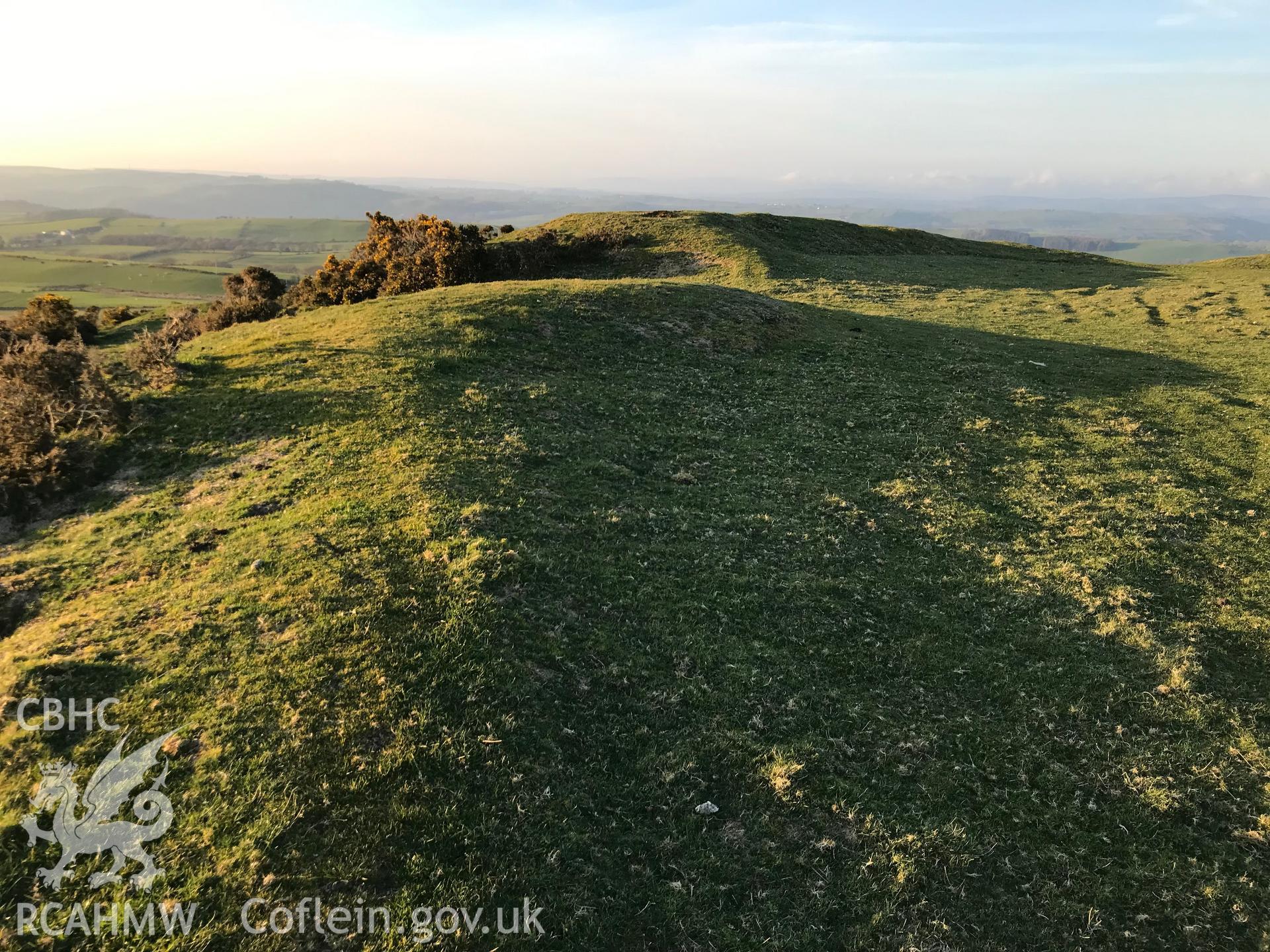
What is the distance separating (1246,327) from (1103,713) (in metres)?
47.7

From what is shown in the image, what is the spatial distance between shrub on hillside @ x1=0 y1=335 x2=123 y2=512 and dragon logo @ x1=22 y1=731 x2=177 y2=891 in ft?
41.1

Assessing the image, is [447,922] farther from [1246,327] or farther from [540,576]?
[1246,327]

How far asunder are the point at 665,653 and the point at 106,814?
9.22m

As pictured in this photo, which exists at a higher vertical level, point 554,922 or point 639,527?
point 639,527

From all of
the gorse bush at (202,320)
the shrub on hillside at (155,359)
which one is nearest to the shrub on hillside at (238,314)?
the gorse bush at (202,320)

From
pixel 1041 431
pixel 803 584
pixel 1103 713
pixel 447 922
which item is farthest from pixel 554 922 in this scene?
pixel 1041 431

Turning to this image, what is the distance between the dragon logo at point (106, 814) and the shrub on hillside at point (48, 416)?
493 inches

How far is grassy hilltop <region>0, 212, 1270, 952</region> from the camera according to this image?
27.5 ft

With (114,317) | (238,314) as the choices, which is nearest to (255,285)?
(238,314)

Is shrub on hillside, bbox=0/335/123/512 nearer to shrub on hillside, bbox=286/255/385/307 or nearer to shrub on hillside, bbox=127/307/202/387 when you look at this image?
shrub on hillside, bbox=127/307/202/387

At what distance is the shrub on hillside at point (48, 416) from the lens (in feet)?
55.7

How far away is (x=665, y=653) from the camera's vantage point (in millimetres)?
12625

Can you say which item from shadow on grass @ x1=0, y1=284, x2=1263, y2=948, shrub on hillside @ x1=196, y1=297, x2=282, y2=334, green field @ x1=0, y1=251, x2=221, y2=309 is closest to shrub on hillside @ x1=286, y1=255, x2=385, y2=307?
shrub on hillside @ x1=196, y1=297, x2=282, y2=334

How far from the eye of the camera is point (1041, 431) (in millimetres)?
25328
